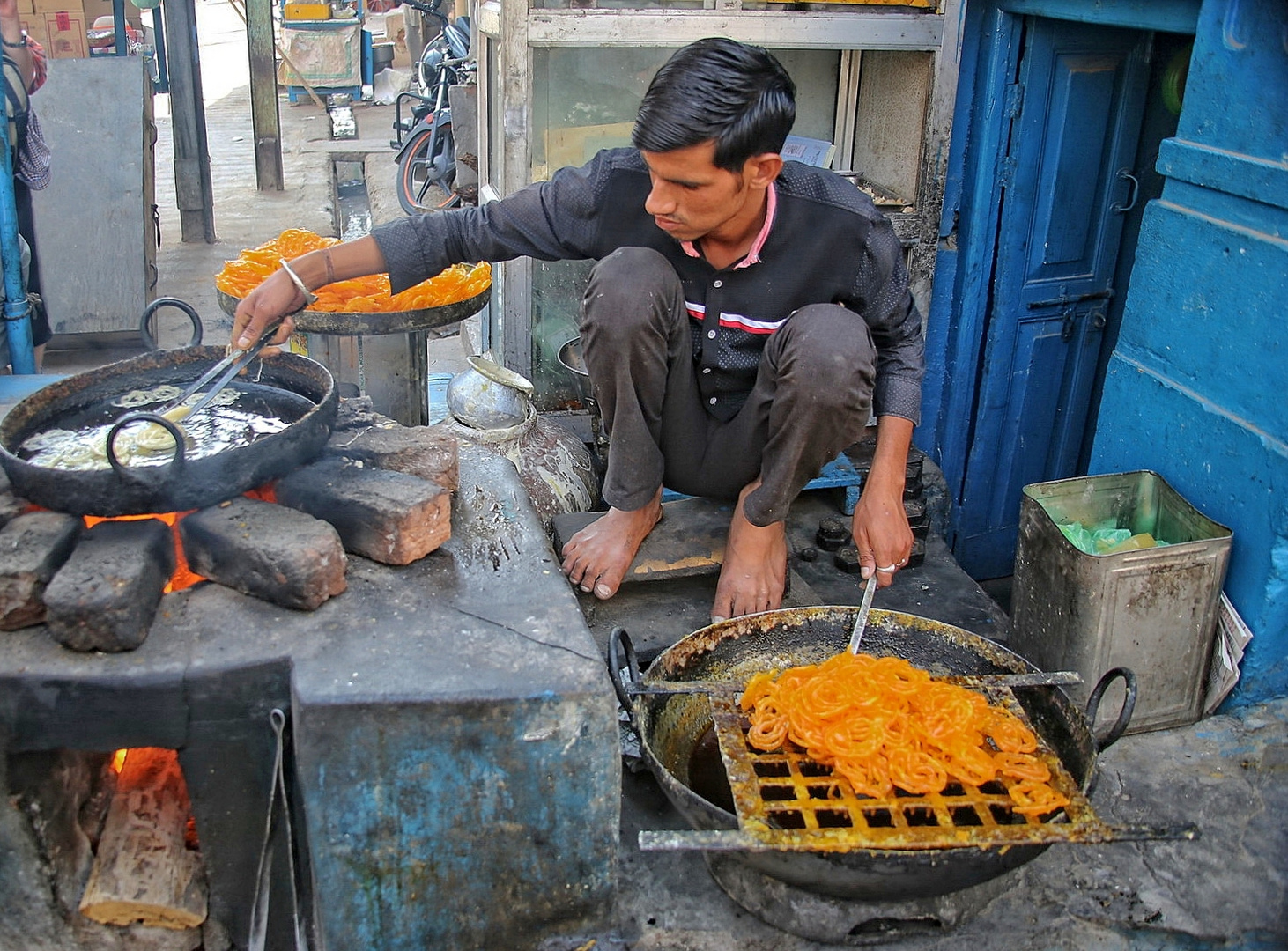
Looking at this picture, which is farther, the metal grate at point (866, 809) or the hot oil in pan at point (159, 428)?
the hot oil in pan at point (159, 428)

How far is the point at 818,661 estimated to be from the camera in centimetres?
286

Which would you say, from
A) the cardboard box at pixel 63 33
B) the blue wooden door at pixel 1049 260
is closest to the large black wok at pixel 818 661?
the blue wooden door at pixel 1049 260

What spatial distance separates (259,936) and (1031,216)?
147 inches

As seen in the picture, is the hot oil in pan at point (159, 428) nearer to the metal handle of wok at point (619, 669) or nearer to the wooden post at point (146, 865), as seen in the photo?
the wooden post at point (146, 865)

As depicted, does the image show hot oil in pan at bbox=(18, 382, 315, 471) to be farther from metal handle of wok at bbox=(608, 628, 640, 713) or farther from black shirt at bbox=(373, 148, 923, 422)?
metal handle of wok at bbox=(608, 628, 640, 713)

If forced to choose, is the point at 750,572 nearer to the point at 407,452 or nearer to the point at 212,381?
the point at 407,452

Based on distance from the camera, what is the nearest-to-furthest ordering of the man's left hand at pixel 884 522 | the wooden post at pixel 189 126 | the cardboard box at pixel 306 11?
the man's left hand at pixel 884 522 < the wooden post at pixel 189 126 < the cardboard box at pixel 306 11

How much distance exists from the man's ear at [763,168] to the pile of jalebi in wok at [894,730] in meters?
1.17

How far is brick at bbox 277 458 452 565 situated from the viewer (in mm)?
2389

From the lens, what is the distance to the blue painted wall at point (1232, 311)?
2.64m

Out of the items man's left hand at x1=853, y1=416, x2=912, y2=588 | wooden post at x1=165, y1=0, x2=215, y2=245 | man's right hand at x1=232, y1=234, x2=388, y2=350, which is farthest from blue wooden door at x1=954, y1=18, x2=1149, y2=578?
wooden post at x1=165, y1=0, x2=215, y2=245

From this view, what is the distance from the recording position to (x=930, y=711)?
2.31 m

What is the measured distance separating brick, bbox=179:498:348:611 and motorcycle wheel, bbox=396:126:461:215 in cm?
786

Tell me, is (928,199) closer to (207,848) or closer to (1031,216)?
(1031,216)
